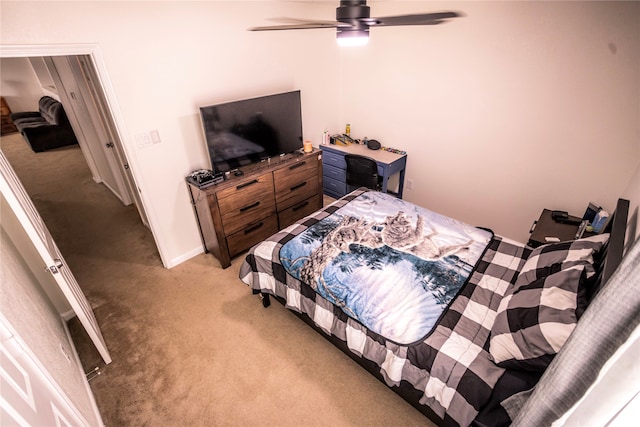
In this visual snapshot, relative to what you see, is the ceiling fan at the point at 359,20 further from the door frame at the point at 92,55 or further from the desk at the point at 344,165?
the desk at the point at 344,165

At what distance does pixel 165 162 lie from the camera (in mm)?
2697

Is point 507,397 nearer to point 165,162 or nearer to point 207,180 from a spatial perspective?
point 207,180

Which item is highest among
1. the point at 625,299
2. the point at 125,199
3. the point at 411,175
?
the point at 625,299

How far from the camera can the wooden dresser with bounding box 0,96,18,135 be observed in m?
6.60

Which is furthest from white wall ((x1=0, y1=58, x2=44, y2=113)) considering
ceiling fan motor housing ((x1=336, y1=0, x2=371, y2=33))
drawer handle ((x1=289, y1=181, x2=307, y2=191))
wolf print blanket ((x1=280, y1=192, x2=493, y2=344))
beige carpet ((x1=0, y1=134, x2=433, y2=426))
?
ceiling fan motor housing ((x1=336, y1=0, x2=371, y2=33))

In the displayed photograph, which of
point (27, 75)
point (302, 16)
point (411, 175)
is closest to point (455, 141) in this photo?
point (411, 175)

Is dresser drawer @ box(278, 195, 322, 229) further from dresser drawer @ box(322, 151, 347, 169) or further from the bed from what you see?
the bed

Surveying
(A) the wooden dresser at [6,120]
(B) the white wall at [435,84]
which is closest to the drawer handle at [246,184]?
(B) the white wall at [435,84]

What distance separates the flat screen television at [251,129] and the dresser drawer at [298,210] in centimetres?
61

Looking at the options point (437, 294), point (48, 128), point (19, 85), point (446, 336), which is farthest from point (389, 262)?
point (19, 85)

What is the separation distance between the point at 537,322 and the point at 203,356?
210cm

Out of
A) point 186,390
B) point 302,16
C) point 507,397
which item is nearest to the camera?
point 507,397

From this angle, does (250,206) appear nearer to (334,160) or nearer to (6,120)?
(334,160)

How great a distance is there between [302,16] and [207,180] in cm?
204
